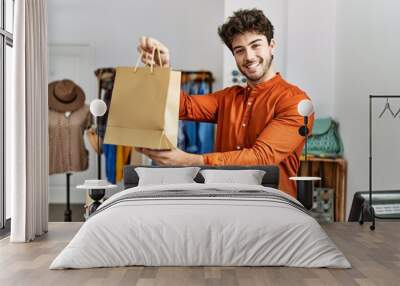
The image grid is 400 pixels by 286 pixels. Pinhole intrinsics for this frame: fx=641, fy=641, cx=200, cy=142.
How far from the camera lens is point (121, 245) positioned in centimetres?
398

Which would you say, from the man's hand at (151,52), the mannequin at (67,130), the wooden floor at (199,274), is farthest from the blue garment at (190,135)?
the wooden floor at (199,274)

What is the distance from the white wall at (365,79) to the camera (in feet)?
19.6

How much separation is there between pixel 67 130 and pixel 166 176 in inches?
84.2

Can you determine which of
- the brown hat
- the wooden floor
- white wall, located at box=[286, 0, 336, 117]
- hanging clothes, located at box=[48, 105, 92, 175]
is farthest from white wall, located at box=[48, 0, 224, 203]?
the wooden floor

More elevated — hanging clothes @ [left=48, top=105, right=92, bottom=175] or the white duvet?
hanging clothes @ [left=48, top=105, right=92, bottom=175]

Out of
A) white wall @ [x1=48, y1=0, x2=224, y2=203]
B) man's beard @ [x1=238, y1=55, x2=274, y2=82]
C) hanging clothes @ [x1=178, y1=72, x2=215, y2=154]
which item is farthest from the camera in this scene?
white wall @ [x1=48, y1=0, x2=224, y2=203]

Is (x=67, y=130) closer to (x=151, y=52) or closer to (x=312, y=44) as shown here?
(x=151, y=52)

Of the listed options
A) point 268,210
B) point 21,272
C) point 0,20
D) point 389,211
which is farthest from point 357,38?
point 21,272

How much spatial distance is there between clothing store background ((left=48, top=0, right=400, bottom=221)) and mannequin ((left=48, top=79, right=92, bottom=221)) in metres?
0.86

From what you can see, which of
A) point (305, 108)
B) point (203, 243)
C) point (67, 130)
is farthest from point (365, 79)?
point (67, 130)

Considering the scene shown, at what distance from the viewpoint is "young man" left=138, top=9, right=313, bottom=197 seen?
6.04m

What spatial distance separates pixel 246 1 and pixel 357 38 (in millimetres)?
1181

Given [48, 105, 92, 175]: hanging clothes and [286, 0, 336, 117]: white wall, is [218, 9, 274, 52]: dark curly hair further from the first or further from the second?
[48, 105, 92, 175]: hanging clothes

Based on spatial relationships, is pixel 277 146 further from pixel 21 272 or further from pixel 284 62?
pixel 21 272
